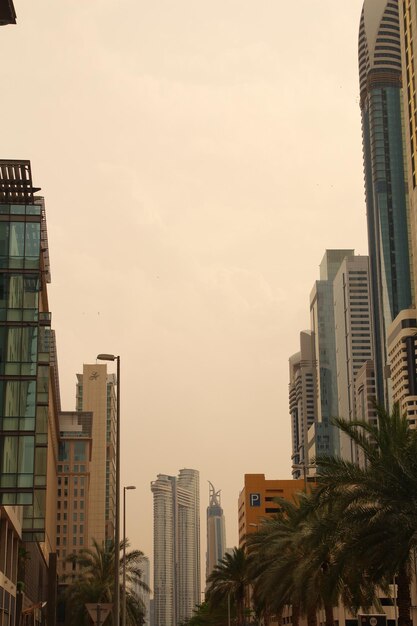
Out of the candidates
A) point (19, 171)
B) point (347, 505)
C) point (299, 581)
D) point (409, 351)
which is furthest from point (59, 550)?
point (347, 505)

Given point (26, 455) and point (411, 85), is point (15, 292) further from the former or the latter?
point (411, 85)

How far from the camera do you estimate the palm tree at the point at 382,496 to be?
1237 inches

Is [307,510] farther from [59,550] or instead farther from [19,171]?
[59,550]

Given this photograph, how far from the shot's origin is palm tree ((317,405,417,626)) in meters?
31.4

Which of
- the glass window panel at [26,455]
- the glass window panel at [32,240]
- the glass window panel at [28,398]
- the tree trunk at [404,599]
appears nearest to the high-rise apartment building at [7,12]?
the tree trunk at [404,599]

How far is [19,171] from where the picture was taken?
68.6m

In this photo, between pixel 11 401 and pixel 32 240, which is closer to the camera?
pixel 11 401

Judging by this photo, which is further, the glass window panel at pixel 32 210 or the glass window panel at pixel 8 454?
the glass window panel at pixel 32 210

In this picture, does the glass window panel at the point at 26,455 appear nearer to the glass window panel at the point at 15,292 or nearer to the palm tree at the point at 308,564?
the glass window panel at the point at 15,292

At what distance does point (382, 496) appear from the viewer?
3234 cm

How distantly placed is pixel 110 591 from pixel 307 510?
38121 mm

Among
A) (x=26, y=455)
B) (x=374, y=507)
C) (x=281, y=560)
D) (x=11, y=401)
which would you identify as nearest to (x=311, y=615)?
(x=281, y=560)

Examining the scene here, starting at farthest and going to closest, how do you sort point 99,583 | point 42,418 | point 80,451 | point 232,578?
point 80,451, point 232,578, point 42,418, point 99,583

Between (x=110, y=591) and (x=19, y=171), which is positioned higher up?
(x=19, y=171)
